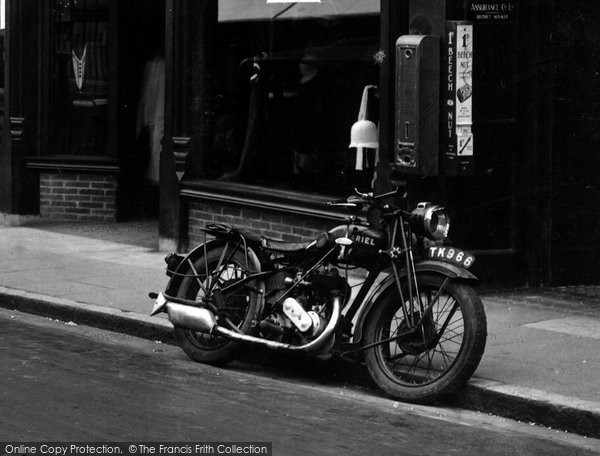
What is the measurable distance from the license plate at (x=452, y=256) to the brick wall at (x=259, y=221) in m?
3.55

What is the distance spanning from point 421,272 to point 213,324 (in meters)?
1.39

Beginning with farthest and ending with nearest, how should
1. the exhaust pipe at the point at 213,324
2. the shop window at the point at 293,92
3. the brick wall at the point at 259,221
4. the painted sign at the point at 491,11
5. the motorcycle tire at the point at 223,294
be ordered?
the brick wall at the point at 259,221 < the shop window at the point at 293,92 < the painted sign at the point at 491,11 < the motorcycle tire at the point at 223,294 < the exhaust pipe at the point at 213,324

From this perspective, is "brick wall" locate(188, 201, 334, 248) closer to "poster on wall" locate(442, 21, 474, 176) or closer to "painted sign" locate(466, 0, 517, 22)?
"poster on wall" locate(442, 21, 474, 176)

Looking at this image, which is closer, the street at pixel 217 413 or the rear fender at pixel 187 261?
the street at pixel 217 413

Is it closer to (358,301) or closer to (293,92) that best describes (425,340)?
(358,301)

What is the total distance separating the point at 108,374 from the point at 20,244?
5.58 metres

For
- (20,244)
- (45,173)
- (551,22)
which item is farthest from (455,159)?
(45,173)

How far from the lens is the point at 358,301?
7836mm

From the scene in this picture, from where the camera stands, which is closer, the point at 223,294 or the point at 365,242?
the point at 365,242

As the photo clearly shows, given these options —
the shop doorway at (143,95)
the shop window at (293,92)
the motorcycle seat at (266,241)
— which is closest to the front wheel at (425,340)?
the motorcycle seat at (266,241)

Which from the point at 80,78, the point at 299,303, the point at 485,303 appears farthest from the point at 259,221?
the point at 299,303

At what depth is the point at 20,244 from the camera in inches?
521

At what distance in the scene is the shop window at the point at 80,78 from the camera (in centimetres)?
1484

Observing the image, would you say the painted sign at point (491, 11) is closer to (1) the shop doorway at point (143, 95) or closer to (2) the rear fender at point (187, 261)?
(2) the rear fender at point (187, 261)
